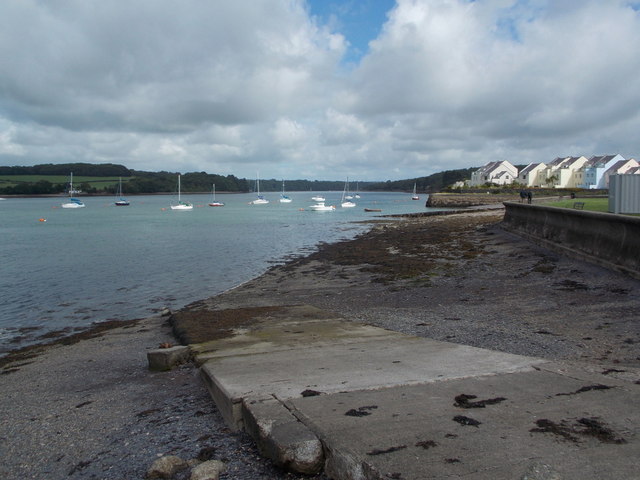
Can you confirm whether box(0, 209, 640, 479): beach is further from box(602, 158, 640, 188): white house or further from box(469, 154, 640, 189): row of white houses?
box(602, 158, 640, 188): white house

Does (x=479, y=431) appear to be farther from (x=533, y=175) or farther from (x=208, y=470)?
(x=533, y=175)

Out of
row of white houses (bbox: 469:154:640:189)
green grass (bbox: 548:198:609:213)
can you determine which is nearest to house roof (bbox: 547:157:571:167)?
row of white houses (bbox: 469:154:640:189)

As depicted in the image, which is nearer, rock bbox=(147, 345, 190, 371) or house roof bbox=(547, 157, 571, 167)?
rock bbox=(147, 345, 190, 371)

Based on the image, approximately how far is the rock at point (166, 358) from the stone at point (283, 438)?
291 cm

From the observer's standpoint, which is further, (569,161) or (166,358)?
(569,161)

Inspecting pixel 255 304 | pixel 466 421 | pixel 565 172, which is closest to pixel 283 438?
pixel 466 421

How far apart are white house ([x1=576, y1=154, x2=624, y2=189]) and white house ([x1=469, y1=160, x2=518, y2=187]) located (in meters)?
24.2

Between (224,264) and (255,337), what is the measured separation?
1933cm

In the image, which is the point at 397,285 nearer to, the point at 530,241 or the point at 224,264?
the point at 530,241

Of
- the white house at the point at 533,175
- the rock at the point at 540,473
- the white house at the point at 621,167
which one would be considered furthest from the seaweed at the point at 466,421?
the white house at the point at 533,175

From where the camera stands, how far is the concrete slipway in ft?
11.9

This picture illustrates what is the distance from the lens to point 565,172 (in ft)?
431

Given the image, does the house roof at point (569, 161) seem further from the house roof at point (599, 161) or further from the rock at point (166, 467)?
the rock at point (166, 467)

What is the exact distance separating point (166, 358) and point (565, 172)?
141 metres
